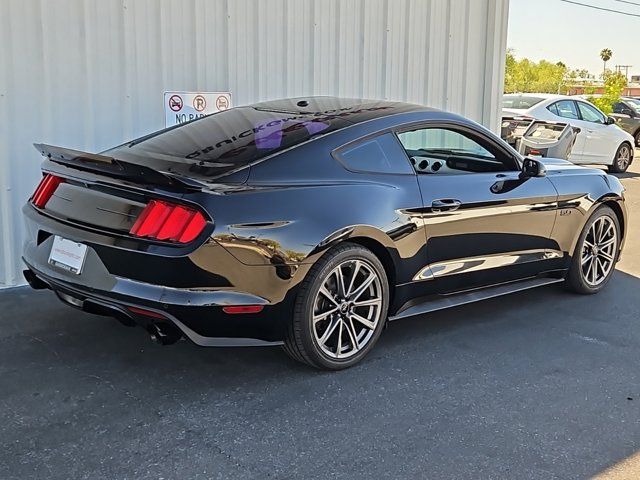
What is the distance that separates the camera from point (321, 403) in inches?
144

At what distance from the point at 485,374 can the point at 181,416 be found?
69.0 inches

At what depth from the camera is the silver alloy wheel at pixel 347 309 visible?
3943 mm

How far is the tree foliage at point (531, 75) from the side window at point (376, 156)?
6001cm

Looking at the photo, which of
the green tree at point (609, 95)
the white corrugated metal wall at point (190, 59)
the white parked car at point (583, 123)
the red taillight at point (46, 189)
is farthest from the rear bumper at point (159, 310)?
the green tree at point (609, 95)

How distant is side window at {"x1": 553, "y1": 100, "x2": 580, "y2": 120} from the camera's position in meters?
14.0

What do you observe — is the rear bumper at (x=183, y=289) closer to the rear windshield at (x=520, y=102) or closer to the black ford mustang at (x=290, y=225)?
the black ford mustang at (x=290, y=225)

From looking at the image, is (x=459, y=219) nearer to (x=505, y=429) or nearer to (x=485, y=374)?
(x=485, y=374)

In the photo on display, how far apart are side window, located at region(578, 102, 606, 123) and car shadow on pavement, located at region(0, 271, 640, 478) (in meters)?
10.7

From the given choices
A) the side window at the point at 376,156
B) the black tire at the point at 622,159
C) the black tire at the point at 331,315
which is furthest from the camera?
the black tire at the point at 622,159

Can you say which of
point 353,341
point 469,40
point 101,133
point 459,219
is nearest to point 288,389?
point 353,341

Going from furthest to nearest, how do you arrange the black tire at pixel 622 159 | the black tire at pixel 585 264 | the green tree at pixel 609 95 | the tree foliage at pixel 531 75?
the tree foliage at pixel 531 75
the green tree at pixel 609 95
the black tire at pixel 622 159
the black tire at pixel 585 264

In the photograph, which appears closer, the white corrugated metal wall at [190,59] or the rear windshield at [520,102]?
the white corrugated metal wall at [190,59]

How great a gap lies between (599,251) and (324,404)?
3214mm

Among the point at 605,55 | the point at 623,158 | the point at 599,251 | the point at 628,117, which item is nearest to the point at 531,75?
the point at 605,55
